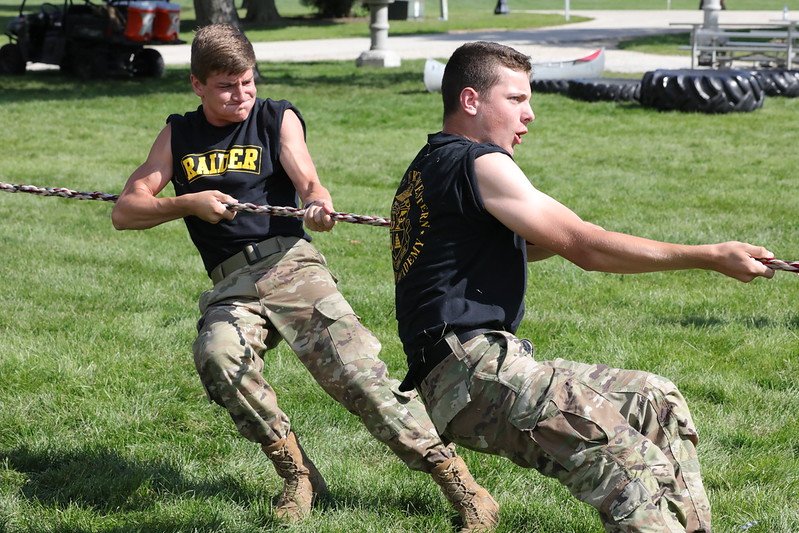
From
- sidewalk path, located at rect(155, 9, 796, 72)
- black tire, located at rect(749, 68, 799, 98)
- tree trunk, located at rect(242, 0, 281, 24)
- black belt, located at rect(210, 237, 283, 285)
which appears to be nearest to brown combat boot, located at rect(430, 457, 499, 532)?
black belt, located at rect(210, 237, 283, 285)

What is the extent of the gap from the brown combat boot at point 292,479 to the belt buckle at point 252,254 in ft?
2.26

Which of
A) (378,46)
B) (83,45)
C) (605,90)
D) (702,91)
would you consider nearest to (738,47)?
(605,90)

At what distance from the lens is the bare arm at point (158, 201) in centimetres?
408

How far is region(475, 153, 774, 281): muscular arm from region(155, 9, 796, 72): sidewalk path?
708 inches

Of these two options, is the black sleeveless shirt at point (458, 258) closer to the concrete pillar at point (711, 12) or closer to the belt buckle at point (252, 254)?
the belt buckle at point (252, 254)

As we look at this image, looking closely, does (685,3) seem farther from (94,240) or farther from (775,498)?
(775,498)

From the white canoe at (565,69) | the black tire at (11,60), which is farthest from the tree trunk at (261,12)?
the white canoe at (565,69)

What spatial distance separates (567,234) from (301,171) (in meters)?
1.52

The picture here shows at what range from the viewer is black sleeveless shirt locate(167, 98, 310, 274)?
4.33 meters

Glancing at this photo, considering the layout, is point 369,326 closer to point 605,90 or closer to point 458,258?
point 458,258

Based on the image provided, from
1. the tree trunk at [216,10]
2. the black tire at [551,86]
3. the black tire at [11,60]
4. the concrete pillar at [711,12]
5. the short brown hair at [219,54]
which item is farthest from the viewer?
the concrete pillar at [711,12]

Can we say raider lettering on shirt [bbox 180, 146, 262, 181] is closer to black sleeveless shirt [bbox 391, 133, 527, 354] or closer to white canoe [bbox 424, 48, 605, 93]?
black sleeveless shirt [bbox 391, 133, 527, 354]

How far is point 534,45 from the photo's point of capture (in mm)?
27531

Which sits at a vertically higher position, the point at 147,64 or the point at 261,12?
the point at 261,12
